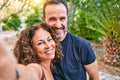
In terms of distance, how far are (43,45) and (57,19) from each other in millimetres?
272

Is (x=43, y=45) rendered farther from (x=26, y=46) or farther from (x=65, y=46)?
(x=65, y=46)

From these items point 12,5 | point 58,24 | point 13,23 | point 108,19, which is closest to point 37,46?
point 58,24

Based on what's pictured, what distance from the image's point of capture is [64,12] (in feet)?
6.57

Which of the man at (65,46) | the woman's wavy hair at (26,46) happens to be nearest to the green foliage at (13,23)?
the man at (65,46)

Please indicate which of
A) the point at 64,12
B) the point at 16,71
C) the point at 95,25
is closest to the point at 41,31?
the point at 64,12

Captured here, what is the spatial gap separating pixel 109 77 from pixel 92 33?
4.47m

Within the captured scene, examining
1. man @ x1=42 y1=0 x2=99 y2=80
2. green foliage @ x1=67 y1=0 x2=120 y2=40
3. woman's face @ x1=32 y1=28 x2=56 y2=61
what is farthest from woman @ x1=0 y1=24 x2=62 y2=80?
green foliage @ x1=67 y1=0 x2=120 y2=40

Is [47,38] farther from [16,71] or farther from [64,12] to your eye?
[16,71]

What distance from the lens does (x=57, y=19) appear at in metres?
1.98

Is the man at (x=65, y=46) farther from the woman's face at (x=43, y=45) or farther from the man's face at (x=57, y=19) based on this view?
the woman's face at (x=43, y=45)

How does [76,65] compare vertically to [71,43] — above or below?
below

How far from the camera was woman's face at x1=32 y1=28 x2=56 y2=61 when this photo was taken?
178 cm

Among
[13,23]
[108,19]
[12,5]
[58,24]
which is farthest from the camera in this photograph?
[13,23]

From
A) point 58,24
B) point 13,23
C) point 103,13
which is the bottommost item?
point 13,23
